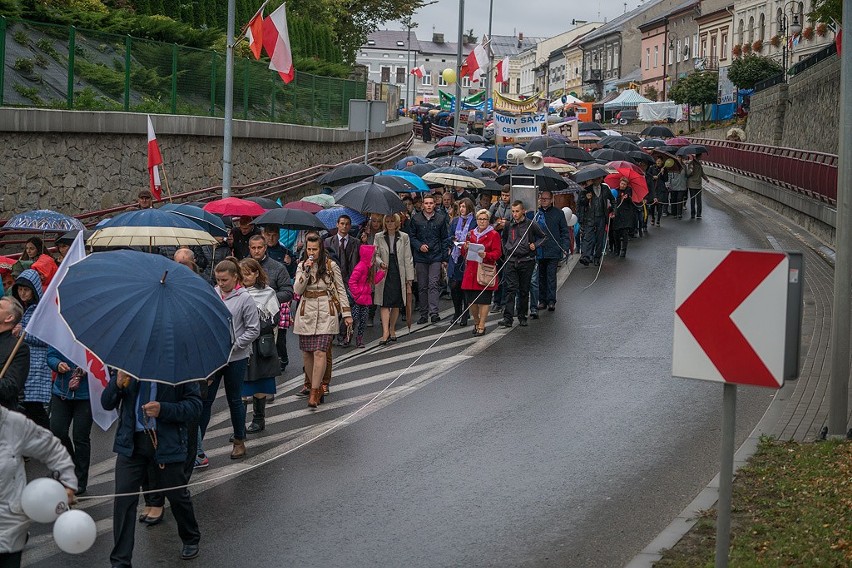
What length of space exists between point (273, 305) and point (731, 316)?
627 cm

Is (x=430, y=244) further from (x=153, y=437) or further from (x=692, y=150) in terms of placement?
(x=692, y=150)

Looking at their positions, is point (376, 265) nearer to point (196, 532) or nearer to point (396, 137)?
point (196, 532)

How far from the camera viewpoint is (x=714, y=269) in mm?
5820

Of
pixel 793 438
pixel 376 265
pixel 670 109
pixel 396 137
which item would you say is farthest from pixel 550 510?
pixel 670 109

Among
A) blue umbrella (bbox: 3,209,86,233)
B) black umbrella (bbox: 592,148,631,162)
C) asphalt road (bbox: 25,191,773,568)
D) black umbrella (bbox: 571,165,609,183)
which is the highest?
black umbrella (bbox: 592,148,631,162)

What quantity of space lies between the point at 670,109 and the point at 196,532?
234 feet

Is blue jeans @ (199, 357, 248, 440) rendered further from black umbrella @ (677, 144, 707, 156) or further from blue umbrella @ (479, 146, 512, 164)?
black umbrella @ (677, 144, 707, 156)

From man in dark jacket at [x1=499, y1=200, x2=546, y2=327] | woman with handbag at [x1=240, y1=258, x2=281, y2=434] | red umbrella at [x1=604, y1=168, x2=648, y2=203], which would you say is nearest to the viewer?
woman with handbag at [x1=240, y1=258, x2=281, y2=434]

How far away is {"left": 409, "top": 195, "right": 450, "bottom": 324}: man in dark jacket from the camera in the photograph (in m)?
17.8

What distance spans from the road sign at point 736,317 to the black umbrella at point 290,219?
32.6 feet

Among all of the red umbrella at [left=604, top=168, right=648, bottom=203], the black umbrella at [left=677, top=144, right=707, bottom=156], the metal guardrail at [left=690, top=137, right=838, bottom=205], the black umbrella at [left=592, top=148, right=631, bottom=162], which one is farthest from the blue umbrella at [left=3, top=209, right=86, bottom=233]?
the black umbrella at [left=677, top=144, right=707, bottom=156]

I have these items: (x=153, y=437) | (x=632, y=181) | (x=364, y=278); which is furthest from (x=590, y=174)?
(x=153, y=437)

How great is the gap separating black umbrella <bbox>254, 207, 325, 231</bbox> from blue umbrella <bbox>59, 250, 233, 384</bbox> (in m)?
8.02

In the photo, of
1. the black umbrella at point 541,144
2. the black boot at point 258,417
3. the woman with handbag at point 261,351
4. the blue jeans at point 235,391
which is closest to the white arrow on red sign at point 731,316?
the blue jeans at point 235,391
